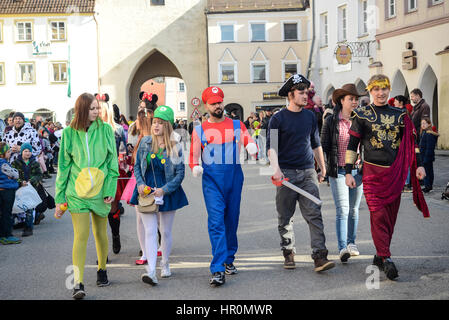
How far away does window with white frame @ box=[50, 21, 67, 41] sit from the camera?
47.4 m

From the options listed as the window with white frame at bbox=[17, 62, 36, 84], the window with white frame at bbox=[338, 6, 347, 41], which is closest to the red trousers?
the window with white frame at bbox=[338, 6, 347, 41]

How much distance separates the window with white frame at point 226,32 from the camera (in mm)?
46156

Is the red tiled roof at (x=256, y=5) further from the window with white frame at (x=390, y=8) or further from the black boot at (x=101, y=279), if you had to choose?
the black boot at (x=101, y=279)

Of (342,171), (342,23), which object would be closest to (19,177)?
(342,171)

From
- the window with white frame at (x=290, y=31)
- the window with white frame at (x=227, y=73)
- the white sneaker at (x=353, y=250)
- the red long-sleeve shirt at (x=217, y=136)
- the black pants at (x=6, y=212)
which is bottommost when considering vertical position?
the white sneaker at (x=353, y=250)

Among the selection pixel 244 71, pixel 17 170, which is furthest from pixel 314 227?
pixel 244 71

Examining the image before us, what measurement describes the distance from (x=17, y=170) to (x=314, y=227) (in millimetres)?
5359

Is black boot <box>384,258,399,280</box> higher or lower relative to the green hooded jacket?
lower

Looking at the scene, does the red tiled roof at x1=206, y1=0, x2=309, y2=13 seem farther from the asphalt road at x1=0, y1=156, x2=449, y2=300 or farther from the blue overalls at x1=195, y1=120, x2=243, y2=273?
the blue overalls at x1=195, y1=120, x2=243, y2=273

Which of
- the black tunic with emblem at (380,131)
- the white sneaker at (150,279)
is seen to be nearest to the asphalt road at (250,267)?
the white sneaker at (150,279)

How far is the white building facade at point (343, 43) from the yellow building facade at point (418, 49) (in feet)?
4.55

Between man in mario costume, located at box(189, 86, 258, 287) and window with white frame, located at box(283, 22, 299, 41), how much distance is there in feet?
134

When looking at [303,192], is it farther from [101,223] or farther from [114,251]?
[114,251]

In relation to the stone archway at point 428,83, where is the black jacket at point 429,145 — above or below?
below
